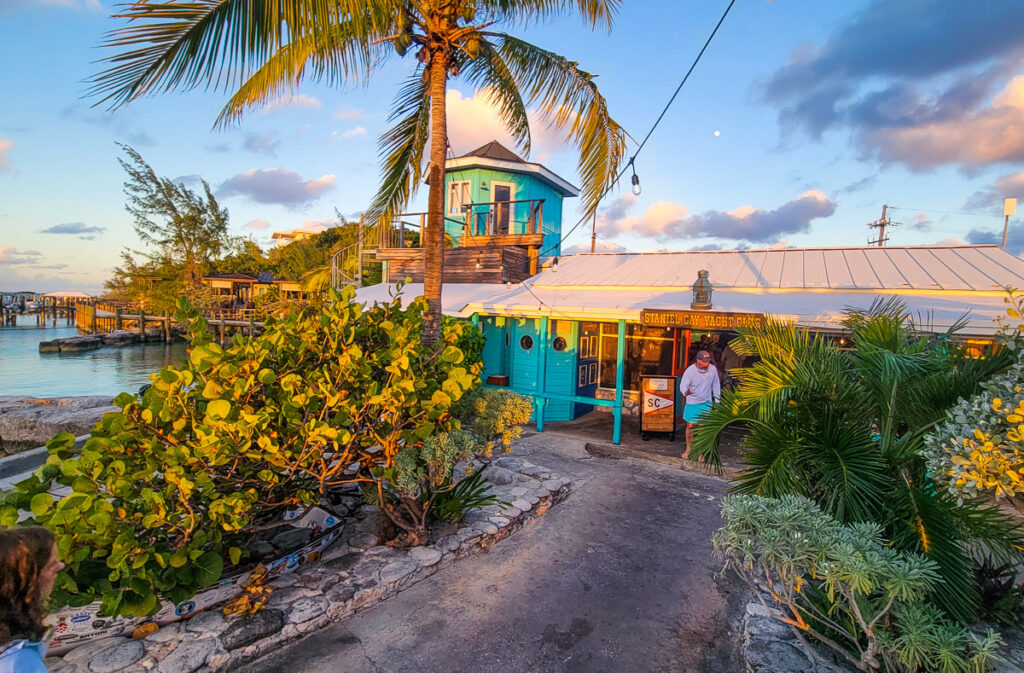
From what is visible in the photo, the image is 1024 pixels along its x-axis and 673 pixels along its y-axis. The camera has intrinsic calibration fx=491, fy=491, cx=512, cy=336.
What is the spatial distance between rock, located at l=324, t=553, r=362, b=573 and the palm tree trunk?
8.95 ft

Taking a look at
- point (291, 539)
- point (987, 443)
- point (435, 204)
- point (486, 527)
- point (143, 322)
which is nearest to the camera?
point (987, 443)

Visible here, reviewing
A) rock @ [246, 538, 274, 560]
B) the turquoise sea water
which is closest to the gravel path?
rock @ [246, 538, 274, 560]

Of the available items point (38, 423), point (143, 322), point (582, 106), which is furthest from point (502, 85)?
point (143, 322)

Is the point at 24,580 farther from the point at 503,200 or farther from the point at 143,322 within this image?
the point at 143,322

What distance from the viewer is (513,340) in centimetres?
1084

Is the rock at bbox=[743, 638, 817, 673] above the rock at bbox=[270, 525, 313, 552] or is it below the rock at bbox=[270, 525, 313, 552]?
above

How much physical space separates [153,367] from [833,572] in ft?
118

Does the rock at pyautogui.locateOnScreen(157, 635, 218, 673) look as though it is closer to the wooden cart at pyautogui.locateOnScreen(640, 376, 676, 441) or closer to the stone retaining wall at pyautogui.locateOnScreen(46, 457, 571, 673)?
the stone retaining wall at pyautogui.locateOnScreen(46, 457, 571, 673)

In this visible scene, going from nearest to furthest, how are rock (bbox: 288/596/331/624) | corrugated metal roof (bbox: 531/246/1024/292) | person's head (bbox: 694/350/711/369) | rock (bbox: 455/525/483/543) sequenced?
rock (bbox: 288/596/331/624)
rock (bbox: 455/525/483/543)
person's head (bbox: 694/350/711/369)
corrugated metal roof (bbox: 531/246/1024/292)

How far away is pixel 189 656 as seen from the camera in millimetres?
3021

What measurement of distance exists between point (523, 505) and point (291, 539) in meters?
2.45

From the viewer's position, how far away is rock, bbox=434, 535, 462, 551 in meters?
4.62

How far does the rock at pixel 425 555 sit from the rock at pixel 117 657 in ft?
6.46

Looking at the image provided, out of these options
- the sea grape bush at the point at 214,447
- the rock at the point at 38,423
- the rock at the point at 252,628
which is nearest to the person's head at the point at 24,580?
the sea grape bush at the point at 214,447
